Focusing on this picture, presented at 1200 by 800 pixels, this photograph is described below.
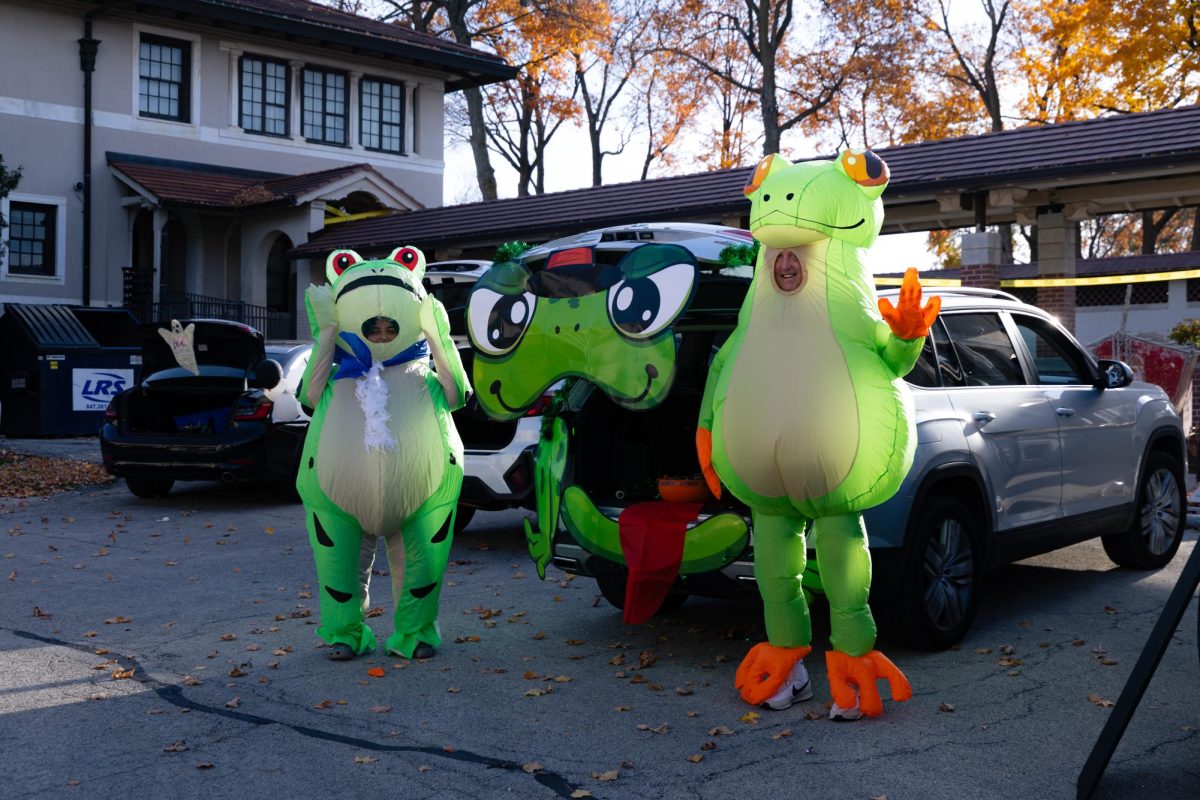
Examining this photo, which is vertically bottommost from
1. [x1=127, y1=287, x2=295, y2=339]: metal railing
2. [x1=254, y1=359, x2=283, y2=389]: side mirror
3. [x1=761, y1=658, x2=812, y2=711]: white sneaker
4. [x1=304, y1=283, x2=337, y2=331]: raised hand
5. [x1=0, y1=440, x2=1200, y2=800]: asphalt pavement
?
[x1=0, y1=440, x2=1200, y2=800]: asphalt pavement

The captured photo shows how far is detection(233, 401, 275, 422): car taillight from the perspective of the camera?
40.0 feet

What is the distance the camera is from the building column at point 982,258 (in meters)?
16.9

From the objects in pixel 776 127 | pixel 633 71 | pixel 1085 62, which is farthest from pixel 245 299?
pixel 1085 62

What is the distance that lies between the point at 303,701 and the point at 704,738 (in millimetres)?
1823

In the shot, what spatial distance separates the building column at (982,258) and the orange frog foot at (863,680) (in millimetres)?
12232

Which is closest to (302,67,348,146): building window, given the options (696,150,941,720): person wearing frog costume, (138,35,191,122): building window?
(138,35,191,122): building window

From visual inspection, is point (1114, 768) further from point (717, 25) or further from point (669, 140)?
point (669, 140)

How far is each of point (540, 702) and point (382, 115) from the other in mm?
27859

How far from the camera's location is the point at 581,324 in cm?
612

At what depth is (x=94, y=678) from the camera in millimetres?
6176

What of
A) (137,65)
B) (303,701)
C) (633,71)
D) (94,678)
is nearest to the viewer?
(303,701)

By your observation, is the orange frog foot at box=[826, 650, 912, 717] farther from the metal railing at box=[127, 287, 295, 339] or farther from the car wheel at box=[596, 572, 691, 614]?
the metal railing at box=[127, 287, 295, 339]

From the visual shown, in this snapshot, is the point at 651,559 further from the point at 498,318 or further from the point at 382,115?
the point at 382,115

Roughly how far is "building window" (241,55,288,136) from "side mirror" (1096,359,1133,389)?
82.5 feet
